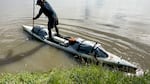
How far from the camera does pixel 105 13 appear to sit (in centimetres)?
2288

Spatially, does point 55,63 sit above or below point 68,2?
below

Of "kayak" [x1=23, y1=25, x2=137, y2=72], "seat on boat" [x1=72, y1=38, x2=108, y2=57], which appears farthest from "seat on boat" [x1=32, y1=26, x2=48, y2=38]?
"seat on boat" [x1=72, y1=38, x2=108, y2=57]

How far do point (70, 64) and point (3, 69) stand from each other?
2.91 m

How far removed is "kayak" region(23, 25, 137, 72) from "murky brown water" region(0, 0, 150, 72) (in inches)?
13.8

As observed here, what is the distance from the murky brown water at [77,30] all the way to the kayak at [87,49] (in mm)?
351

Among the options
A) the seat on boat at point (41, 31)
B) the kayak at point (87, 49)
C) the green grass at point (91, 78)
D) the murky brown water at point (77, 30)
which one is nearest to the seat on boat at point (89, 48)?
the kayak at point (87, 49)

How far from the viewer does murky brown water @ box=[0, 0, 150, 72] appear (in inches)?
502

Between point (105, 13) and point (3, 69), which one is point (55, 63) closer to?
point (3, 69)

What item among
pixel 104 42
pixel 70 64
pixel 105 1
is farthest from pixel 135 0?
pixel 70 64

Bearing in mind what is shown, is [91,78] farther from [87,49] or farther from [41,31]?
[41,31]

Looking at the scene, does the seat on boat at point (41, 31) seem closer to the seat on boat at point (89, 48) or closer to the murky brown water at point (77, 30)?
the murky brown water at point (77, 30)

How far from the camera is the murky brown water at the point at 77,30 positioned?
12.8 meters

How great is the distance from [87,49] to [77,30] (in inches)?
187

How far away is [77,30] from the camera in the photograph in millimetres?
17219
